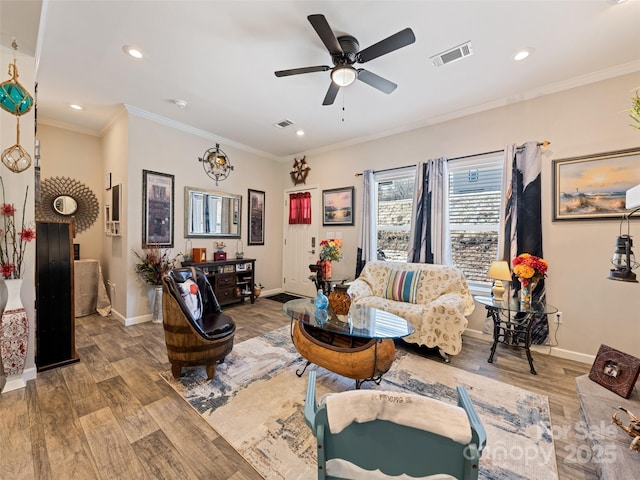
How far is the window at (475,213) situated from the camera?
3.33 metres

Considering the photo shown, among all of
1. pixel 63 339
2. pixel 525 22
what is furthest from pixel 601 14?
pixel 63 339

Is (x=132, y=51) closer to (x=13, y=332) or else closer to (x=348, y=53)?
(x=348, y=53)

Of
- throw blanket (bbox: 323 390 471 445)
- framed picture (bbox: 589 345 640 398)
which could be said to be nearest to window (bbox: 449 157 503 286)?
framed picture (bbox: 589 345 640 398)

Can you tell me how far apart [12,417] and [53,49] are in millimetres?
3089

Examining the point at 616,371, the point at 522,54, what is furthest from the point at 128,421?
the point at 522,54

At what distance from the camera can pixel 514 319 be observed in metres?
2.86

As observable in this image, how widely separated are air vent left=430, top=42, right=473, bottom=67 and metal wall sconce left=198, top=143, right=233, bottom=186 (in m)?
3.59

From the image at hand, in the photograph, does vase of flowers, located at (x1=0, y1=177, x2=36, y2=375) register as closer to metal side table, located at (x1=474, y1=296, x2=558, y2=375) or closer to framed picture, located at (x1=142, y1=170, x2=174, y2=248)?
framed picture, located at (x1=142, y1=170, x2=174, y2=248)

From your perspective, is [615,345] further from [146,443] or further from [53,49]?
[53,49]

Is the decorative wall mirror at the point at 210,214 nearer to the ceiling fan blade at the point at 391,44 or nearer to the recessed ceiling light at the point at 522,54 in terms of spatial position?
the ceiling fan blade at the point at 391,44

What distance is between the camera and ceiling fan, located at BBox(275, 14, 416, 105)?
5.91ft

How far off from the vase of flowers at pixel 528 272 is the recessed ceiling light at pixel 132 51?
432 cm

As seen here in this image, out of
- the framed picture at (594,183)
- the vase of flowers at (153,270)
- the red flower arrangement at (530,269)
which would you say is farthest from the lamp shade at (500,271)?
the vase of flowers at (153,270)

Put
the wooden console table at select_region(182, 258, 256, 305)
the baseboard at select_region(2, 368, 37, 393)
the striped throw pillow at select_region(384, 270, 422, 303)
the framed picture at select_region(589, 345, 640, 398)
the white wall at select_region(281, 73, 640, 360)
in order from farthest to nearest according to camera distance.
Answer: the wooden console table at select_region(182, 258, 256, 305)
the striped throw pillow at select_region(384, 270, 422, 303)
the white wall at select_region(281, 73, 640, 360)
the baseboard at select_region(2, 368, 37, 393)
the framed picture at select_region(589, 345, 640, 398)
